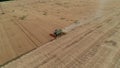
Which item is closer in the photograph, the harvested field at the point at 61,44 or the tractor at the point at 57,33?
the harvested field at the point at 61,44

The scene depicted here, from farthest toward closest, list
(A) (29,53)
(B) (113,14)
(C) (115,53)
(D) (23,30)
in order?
(B) (113,14) < (D) (23,30) < (A) (29,53) < (C) (115,53)

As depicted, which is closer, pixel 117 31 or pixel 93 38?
pixel 93 38

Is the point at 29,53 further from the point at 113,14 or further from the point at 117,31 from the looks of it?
the point at 113,14

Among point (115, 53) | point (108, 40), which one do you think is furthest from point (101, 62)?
point (108, 40)

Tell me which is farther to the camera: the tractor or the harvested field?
the tractor

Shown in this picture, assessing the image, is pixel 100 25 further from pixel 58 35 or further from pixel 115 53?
pixel 115 53

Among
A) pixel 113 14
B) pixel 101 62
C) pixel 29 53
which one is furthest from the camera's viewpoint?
pixel 113 14

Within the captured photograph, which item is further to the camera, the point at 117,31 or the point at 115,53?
the point at 117,31

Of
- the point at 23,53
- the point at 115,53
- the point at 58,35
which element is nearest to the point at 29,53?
the point at 23,53

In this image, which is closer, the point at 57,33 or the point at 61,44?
the point at 61,44
